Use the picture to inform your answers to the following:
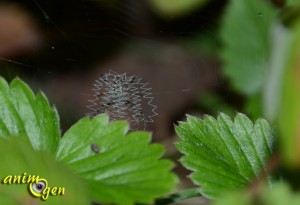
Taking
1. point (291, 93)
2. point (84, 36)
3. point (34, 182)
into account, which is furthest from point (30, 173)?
point (84, 36)

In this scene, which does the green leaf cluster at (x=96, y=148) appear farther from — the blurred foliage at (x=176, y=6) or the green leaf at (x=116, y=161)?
the blurred foliage at (x=176, y=6)

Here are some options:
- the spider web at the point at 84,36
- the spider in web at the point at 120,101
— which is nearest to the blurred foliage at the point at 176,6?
the spider web at the point at 84,36

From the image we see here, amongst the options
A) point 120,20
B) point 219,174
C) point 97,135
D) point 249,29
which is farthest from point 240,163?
point 120,20

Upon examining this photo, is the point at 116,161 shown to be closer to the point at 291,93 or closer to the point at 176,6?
the point at 291,93

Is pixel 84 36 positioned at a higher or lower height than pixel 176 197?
higher

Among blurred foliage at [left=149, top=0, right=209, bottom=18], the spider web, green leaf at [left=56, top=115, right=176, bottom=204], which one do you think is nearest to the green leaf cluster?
green leaf at [left=56, top=115, right=176, bottom=204]

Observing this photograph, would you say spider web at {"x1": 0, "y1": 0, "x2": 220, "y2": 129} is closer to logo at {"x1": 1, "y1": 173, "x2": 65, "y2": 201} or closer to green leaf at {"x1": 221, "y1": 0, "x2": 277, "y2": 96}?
green leaf at {"x1": 221, "y1": 0, "x2": 277, "y2": 96}

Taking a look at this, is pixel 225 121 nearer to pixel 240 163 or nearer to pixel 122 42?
pixel 240 163
